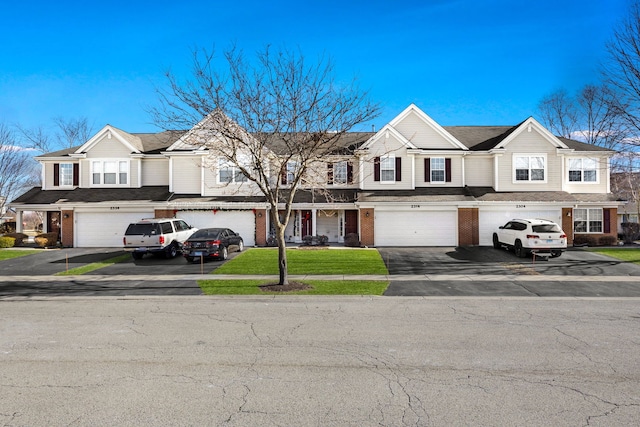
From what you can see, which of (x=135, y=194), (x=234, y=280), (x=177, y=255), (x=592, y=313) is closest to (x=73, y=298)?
(x=234, y=280)

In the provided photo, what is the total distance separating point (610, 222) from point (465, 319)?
23831mm

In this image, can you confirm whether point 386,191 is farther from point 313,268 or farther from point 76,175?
point 76,175

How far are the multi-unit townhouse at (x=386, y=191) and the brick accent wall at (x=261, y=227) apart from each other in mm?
63

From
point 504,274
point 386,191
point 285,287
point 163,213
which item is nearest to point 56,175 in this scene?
point 163,213

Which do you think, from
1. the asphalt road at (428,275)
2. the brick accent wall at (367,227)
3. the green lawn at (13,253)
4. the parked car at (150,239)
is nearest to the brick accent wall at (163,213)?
the asphalt road at (428,275)

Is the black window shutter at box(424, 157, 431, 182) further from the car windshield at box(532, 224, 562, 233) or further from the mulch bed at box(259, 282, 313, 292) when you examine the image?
the mulch bed at box(259, 282, 313, 292)

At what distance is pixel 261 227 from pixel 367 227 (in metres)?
6.60

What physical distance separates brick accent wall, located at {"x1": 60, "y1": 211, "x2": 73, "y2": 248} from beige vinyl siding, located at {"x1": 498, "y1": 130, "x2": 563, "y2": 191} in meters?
27.3

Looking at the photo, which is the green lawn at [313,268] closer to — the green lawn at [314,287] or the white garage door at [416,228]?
the green lawn at [314,287]

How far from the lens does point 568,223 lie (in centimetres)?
2694

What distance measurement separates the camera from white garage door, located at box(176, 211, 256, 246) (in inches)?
1096

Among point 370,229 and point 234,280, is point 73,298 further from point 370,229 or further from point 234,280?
point 370,229

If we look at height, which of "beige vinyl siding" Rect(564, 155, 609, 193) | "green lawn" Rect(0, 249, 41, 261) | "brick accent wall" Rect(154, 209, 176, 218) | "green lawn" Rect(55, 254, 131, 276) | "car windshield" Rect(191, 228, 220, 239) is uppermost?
"beige vinyl siding" Rect(564, 155, 609, 193)

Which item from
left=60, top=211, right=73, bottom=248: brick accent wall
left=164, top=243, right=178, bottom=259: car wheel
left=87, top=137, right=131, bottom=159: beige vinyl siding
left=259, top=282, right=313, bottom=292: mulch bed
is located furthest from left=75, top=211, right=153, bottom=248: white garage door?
left=259, top=282, right=313, bottom=292: mulch bed
